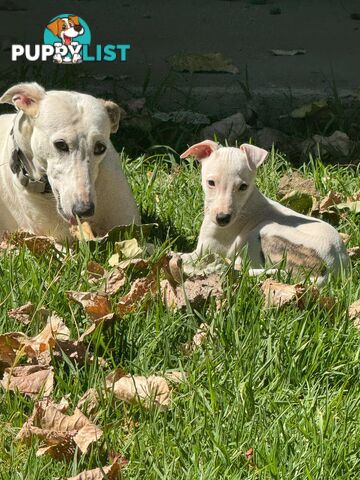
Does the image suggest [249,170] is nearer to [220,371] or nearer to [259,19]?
[220,371]

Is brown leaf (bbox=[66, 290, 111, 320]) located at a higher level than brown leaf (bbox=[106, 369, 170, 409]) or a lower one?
higher

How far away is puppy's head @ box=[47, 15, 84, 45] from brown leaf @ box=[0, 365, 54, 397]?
14.5ft

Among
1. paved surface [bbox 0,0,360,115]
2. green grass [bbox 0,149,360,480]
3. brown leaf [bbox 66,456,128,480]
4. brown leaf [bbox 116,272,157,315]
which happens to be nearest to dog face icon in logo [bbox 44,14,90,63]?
paved surface [bbox 0,0,360,115]

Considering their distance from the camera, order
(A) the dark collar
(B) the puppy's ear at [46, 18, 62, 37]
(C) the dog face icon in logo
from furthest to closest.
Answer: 1. (B) the puppy's ear at [46, 18, 62, 37]
2. (C) the dog face icon in logo
3. (A) the dark collar

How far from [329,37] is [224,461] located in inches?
220

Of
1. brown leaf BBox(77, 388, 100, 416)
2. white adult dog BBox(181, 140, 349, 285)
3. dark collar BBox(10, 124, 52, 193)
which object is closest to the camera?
brown leaf BBox(77, 388, 100, 416)

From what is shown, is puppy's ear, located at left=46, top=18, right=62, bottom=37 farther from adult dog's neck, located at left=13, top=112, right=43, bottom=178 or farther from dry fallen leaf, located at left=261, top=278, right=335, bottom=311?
→ dry fallen leaf, located at left=261, top=278, right=335, bottom=311

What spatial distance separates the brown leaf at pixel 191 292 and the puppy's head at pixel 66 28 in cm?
393

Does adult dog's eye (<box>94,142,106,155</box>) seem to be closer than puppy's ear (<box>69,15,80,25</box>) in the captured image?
Yes

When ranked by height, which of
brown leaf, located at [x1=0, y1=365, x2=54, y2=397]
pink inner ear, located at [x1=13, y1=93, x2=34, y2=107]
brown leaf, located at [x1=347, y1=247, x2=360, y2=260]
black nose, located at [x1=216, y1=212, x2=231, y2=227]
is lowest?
brown leaf, located at [x1=347, y1=247, x2=360, y2=260]

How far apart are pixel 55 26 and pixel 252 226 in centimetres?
350

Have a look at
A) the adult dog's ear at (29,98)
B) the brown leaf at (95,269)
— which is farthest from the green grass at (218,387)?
the adult dog's ear at (29,98)

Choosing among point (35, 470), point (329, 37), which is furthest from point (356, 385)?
point (329, 37)

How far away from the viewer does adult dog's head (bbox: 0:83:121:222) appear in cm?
469
